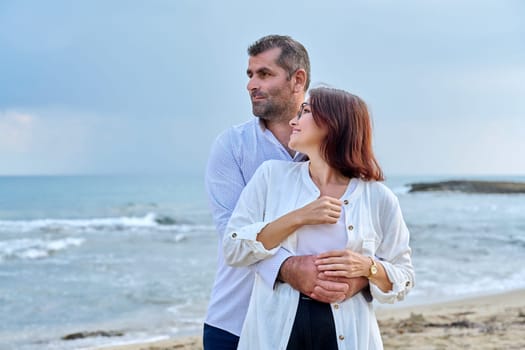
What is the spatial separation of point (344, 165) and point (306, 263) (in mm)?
357

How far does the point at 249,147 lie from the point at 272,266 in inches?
24.3

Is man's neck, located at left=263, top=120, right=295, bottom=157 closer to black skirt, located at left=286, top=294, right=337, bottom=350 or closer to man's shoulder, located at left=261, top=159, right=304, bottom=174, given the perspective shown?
man's shoulder, located at left=261, top=159, right=304, bottom=174

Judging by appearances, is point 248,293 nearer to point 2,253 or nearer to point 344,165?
point 344,165

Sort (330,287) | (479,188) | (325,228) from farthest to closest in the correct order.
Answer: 1. (479,188)
2. (325,228)
3. (330,287)

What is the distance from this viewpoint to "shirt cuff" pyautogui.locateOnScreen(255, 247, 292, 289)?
2.23m

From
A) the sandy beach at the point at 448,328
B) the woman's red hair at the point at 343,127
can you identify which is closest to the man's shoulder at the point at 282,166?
the woman's red hair at the point at 343,127

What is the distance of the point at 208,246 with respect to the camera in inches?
663

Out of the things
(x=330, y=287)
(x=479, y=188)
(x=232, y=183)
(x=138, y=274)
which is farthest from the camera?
(x=479, y=188)

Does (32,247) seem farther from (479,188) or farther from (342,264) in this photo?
(479,188)

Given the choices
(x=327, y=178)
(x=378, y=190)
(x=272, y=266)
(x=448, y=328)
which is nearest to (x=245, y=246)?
(x=272, y=266)

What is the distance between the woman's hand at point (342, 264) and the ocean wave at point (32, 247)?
13.7 meters

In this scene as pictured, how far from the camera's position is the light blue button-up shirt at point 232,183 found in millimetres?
2594

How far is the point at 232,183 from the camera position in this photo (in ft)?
8.54

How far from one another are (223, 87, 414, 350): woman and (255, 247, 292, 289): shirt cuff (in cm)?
2
